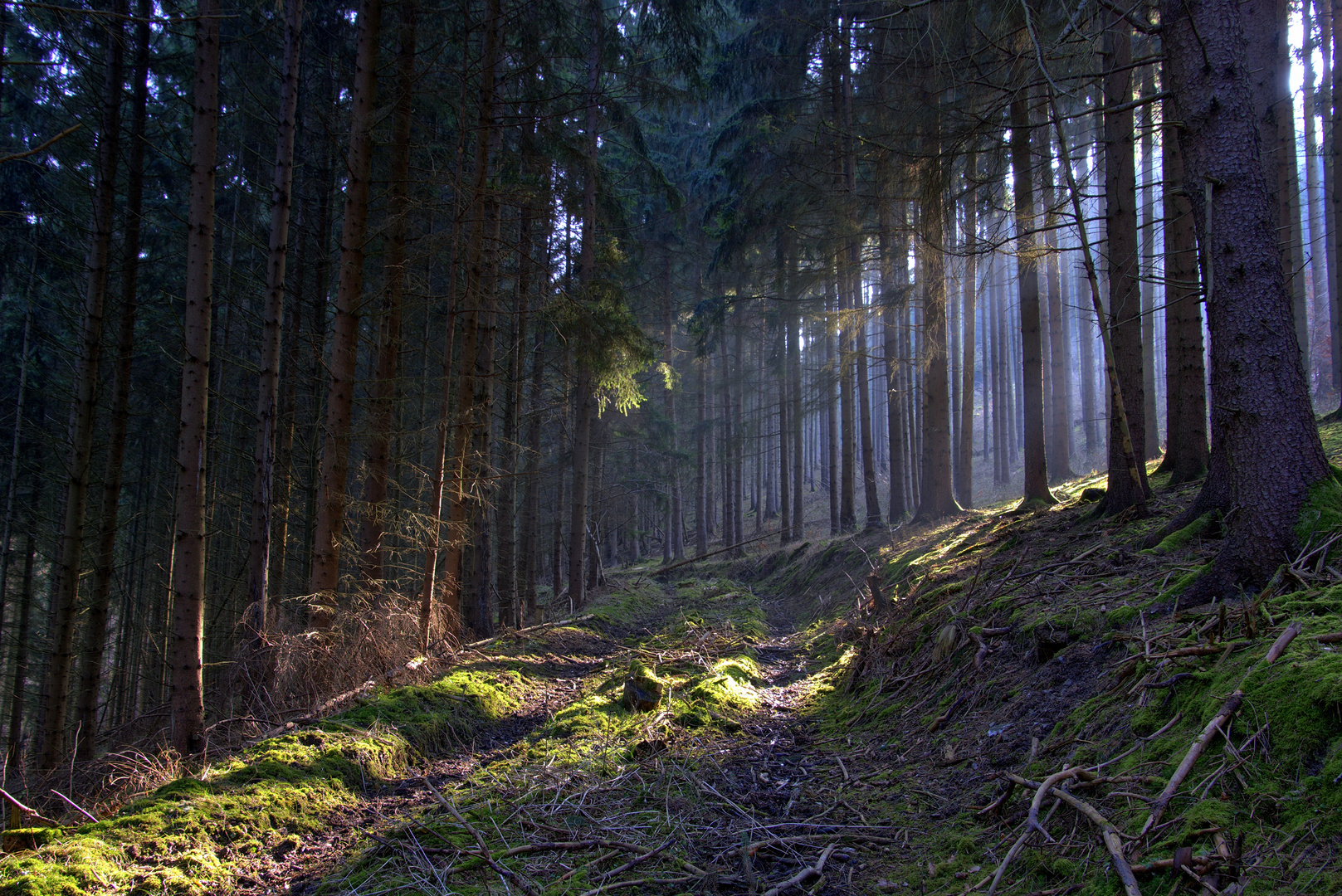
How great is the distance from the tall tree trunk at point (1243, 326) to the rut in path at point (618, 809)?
2683mm

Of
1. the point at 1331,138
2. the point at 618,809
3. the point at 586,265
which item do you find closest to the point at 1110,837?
the point at 618,809

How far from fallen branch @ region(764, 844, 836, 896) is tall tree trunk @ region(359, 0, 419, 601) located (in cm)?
569

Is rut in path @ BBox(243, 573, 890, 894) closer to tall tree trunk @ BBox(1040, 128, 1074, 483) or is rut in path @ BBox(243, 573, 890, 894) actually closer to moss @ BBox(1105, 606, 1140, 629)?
moss @ BBox(1105, 606, 1140, 629)

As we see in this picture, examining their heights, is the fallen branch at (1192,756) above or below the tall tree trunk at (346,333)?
below

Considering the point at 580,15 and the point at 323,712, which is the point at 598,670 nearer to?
the point at 323,712

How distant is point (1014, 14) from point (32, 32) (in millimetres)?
12880

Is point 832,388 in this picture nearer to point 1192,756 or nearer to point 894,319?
point 894,319

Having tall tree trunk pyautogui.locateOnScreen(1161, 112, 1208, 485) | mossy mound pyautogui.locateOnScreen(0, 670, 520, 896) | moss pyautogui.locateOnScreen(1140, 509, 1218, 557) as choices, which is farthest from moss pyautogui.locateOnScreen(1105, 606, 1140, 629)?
mossy mound pyautogui.locateOnScreen(0, 670, 520, 896)

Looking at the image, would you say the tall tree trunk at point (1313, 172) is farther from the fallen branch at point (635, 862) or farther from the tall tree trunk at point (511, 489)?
the tall tree trunk at point (511, 489)

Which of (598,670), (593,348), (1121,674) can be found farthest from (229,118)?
(1121,674)

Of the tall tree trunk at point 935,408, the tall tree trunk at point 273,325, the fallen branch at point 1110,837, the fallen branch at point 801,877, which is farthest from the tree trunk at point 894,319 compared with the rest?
the fallen branch at point 801,877

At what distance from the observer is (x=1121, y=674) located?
3488 millimetres

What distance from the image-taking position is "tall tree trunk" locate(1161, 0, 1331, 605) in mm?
3721

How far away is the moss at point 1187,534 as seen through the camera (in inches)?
188
